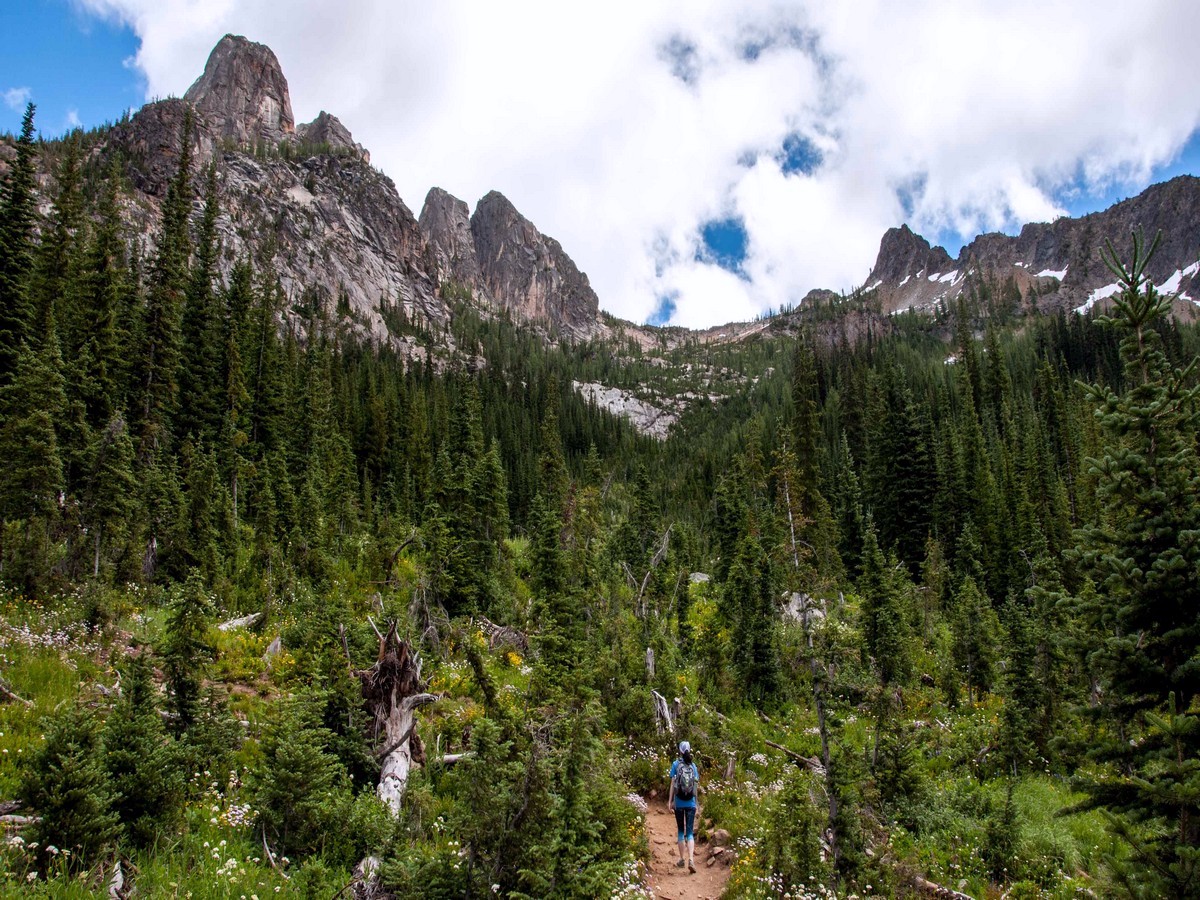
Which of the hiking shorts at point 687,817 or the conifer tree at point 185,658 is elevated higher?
the conifer tree at point 185,658

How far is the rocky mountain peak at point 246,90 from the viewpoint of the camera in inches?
6919

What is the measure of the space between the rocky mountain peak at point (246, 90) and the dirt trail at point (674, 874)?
206 meters

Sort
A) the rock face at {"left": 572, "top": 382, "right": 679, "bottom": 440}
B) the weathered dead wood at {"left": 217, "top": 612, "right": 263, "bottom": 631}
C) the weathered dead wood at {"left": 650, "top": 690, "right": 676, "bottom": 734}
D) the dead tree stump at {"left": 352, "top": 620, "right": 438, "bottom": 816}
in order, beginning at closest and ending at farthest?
the dead tree stump at {"left": 352, "top": 620, "right": 438, "bottom": 816}, the weathered dead wood at {"left": 650, "top": 690, "right": 676, "bottom": 734}, the weathered dead wood at {"left": 217, "top": 612, "right": 263, "bottom": 631}, the rock face at {"left": 572, "top": 382, "right": 679, "bottom": 440}

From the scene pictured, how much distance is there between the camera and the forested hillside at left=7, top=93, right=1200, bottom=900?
18.8 feet

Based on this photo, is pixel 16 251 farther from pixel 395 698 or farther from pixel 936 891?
pixel 936 891

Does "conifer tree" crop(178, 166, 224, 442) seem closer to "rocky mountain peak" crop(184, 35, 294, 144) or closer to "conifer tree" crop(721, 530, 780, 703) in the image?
"conifer tree" crop(721, 530, 780, 703)

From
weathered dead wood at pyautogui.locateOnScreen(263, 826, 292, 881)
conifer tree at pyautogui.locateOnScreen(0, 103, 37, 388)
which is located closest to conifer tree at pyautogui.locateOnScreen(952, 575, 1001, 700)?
weathered dead wood at pyautogui.locateOnScreen(263, 826, 292, 881)

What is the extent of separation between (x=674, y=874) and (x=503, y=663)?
1079 centimetres

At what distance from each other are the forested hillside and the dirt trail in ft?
0.49

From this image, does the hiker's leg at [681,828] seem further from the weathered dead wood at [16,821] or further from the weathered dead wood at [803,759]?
the weathered dead wood at [16,821]

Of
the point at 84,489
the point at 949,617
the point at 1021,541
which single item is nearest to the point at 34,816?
the point at 84,489

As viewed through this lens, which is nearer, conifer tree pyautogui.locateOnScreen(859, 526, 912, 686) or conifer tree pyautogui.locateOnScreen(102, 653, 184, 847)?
conifer tree pyautogui.locateOnScreen(102, 653, 184, 847)

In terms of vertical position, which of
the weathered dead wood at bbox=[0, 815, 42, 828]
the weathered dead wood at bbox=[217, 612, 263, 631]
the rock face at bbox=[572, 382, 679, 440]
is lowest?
the weathered dead wood at bbox=[0, 815, 42, 828]

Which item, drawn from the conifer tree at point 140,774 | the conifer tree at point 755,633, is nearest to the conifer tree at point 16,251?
the conifer tree at point 140,774
